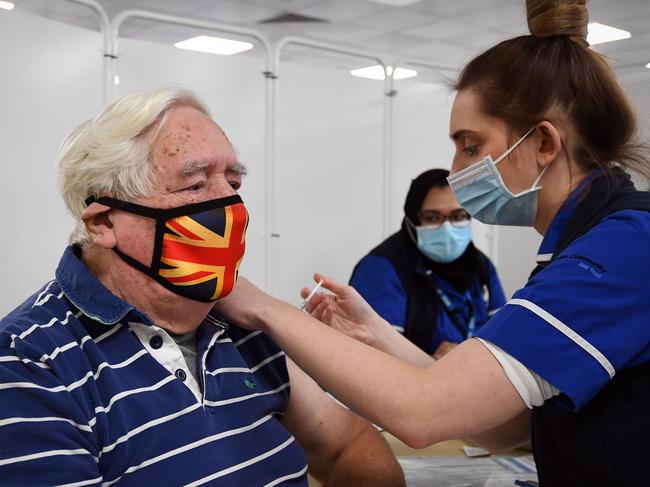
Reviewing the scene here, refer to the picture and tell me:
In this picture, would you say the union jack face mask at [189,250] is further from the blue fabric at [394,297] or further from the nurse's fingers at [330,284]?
A: the blue fabric at [394,297]

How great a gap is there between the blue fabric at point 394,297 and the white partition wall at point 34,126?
50.8 inches

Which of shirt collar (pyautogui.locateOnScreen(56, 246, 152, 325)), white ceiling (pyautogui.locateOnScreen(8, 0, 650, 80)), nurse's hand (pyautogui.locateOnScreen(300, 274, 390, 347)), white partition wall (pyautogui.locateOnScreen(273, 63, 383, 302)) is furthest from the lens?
white ceiling (pyautogui.locateOnScreen(8, 0, 650, 80))

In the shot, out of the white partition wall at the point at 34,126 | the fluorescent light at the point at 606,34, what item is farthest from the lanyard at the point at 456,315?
the fluorescent light at the point at 606,34

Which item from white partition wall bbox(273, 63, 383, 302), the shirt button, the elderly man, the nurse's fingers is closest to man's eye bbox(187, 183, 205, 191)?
the elderly man

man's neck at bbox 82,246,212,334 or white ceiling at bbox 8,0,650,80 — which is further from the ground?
white ceiling at bbox 8,0,650,80

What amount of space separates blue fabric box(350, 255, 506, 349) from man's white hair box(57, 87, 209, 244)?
191 centimetres

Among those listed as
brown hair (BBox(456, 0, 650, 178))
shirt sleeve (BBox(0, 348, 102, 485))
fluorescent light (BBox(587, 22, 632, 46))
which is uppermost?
fluorescent light (BBox(587, 22, 632, 46))

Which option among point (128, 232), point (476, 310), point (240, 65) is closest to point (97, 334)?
point (128, 232)

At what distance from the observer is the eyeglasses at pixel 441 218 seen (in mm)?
3160

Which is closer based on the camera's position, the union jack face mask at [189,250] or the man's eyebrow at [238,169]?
the union jack face mask at [189,250]

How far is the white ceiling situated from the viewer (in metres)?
7.33

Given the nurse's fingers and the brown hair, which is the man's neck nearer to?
the nurse's fingers

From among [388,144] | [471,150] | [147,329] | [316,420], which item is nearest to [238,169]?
[147,329]

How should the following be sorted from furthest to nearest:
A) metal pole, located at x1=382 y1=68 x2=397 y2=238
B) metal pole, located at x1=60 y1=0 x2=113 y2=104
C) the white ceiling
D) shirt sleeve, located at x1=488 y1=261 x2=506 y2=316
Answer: the white ceiling
metal pole, located at x1=382 y1=68 x2=397 y2=238
shirt sleeve, located at x1=488 y1=261 x2=506 y2=316
metal pole, located at x1=60 y1=0 x2=113 y2=104
